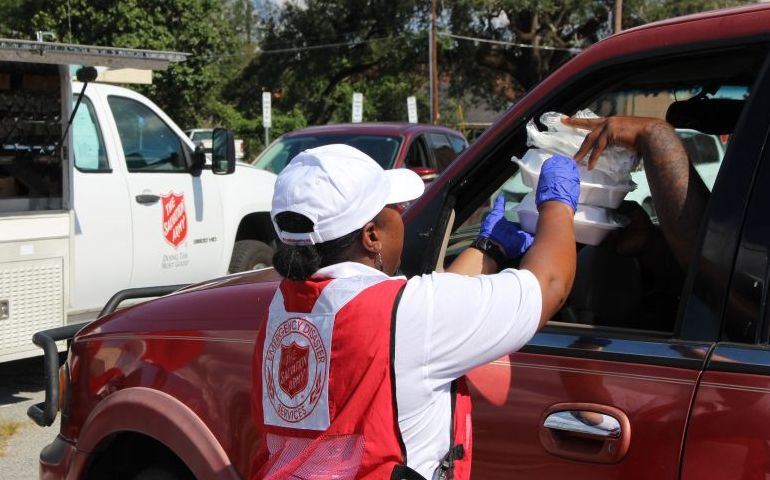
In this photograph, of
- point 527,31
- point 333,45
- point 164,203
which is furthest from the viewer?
point 333,45

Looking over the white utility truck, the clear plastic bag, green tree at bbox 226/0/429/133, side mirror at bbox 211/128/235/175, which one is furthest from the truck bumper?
green tree at bbox 226/0/429/133

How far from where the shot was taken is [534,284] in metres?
1.89

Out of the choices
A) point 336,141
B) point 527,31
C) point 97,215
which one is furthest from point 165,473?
point 527,31

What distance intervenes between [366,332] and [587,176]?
86 centimetres

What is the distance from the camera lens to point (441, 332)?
1.82 metres

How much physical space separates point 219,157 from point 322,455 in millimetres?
5940

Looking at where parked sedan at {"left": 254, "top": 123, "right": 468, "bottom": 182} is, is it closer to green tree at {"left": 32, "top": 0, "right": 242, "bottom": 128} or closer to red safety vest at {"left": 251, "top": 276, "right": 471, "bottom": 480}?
red safety vest at {"left": 251, "top": 276, "right": 471, "bottom": 480}

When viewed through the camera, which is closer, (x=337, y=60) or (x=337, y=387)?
(x=337, y=387)

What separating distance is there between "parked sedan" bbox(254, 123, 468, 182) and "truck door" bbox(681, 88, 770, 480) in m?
7.79

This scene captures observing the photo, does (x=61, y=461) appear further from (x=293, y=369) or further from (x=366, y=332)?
(x=366, y=332)

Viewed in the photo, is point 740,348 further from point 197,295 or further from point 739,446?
point 197,295


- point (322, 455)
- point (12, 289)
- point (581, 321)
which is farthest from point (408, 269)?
point (12, 289)

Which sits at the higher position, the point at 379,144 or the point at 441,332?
the point at 379,144

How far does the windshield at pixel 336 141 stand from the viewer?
1018 centimetres
